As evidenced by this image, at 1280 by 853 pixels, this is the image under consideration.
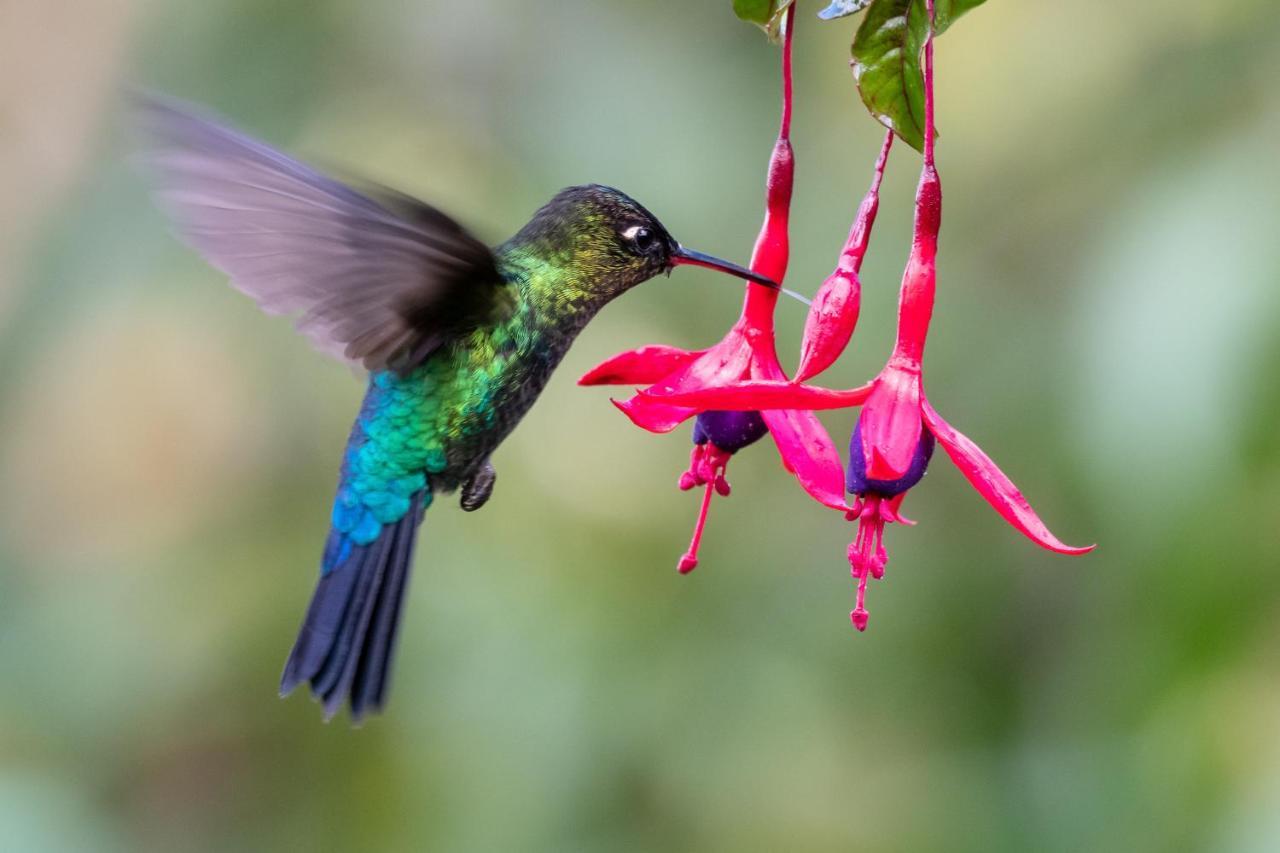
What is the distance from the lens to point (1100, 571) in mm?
1688

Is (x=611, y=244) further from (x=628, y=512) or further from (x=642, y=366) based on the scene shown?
(x=628, y=512)

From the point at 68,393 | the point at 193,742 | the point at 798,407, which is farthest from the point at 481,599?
the point at 798,407

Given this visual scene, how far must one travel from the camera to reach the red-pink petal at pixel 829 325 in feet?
2.77

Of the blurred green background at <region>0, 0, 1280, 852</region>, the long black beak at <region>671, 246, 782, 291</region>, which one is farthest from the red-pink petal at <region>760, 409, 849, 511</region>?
the blurred green background at <region>0, 0, 1280, 852</region>

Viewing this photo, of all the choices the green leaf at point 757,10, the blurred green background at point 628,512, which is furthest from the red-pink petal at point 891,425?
the blurred green background at point 628,512

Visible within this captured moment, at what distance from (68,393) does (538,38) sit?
0.84m

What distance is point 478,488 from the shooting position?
1216 mm

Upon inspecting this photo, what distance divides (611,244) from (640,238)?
2cm

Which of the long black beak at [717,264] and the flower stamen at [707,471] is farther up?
the long black beak at [717,264]

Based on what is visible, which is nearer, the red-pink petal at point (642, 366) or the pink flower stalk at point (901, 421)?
the pink flower stalk at point (901, 421)

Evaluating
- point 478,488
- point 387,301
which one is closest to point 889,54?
point 387,301

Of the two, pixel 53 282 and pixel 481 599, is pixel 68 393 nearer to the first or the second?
pixel 53 282

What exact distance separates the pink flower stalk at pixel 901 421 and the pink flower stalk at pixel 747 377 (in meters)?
0.03

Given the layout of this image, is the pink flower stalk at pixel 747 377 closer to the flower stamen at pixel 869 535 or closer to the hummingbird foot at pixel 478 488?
the flower stamen at pixel 869 535
